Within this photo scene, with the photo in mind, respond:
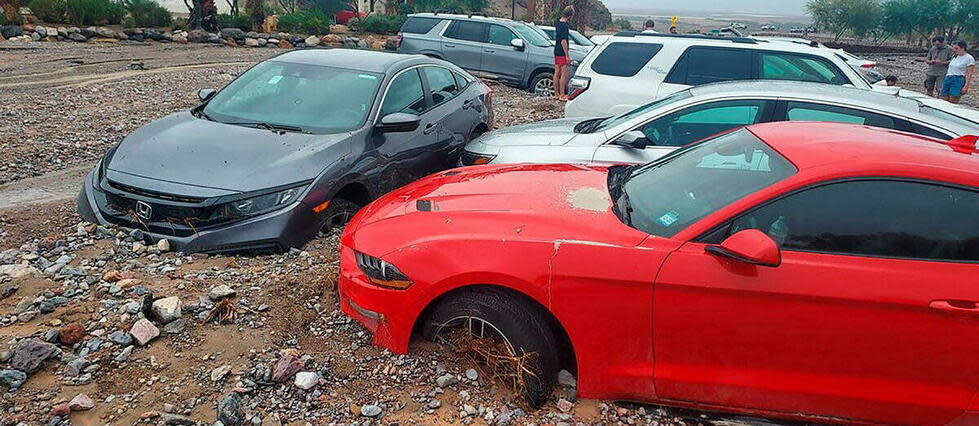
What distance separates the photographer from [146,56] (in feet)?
51.3

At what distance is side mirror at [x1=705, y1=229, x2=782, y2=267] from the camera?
260 cm

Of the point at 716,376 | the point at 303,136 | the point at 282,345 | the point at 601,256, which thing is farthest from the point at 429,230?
the point at 303,136

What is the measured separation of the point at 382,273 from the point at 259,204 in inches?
65.0

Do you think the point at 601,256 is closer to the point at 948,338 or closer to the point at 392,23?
the point at 948,338

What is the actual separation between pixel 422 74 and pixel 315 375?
3800 millimetres

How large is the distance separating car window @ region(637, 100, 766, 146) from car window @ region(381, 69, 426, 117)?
210cm

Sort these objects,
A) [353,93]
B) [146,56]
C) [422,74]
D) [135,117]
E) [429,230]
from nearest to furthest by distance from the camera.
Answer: [429,230]
[353,93]
[422,74]
[135,117]
[146,56]

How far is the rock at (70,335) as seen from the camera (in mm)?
3420

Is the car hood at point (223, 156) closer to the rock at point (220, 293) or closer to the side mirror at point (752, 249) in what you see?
the rock at point (220, 293)

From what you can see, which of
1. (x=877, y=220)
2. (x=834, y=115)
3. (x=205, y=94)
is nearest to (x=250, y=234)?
(x=205, y=94)

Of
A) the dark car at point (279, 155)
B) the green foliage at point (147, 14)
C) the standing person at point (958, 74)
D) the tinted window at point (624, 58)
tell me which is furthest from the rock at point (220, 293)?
the green foliage at point (147, 14)

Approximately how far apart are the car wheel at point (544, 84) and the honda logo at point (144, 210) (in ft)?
33.0

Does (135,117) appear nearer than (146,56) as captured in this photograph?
Yes

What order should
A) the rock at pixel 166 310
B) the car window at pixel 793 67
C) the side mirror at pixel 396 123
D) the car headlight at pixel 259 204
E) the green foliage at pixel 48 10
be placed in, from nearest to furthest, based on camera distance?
the rock at pixel 166 310, the car headlight at pixel 259 204, the side mirror at pixel 396 123, the car window at pixel 793 67, the green foliage at pixel 48 10
